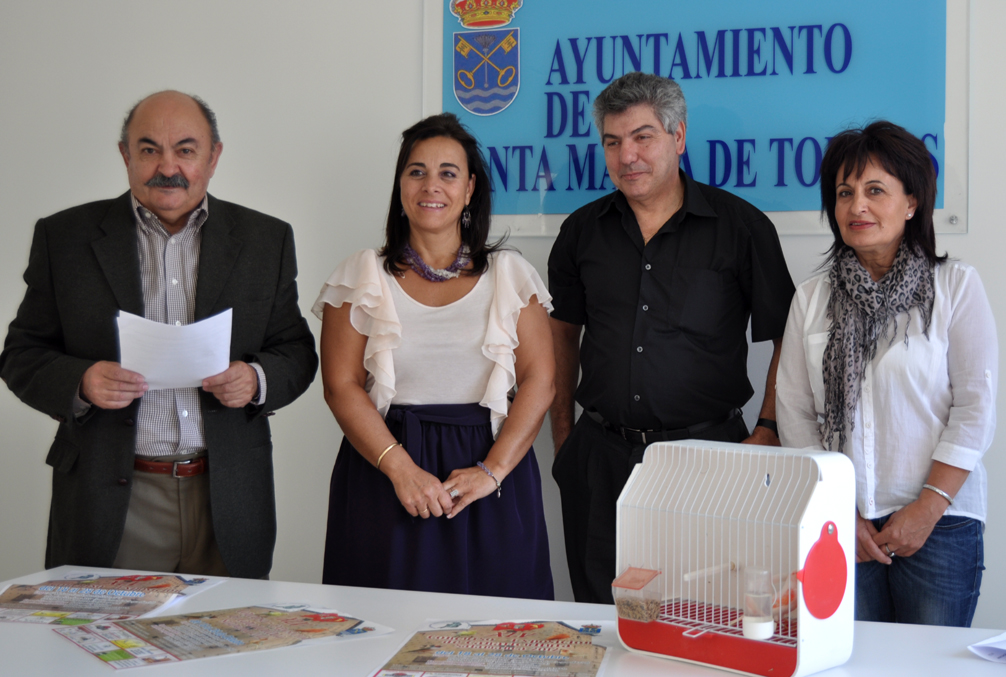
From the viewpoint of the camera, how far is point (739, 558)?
4.17 ft

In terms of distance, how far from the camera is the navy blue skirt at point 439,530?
2.07m

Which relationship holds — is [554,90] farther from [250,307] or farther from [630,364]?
[250,307]

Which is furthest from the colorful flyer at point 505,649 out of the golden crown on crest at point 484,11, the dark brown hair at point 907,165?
the golden crown on crest at point 484,11

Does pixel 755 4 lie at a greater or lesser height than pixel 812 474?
greater

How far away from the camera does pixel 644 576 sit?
4.32 ft

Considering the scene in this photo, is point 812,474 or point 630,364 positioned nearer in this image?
point 812,474

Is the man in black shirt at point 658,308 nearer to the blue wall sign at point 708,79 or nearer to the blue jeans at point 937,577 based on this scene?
the blue wall sign at point 708,79

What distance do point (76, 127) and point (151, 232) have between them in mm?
1491

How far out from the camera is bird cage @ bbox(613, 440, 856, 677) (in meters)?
1.20

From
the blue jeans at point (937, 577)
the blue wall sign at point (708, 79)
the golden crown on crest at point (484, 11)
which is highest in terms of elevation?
the golden crown on crest at point (484, 11)

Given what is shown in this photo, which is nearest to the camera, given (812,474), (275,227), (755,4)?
(812,474)

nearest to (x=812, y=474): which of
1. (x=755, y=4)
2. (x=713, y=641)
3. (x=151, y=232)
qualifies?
(x=713, y=641)

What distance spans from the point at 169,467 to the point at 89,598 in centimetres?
49

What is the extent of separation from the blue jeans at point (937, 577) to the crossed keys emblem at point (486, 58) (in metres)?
1.76
